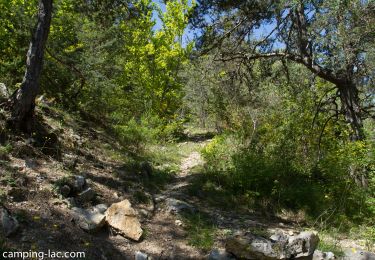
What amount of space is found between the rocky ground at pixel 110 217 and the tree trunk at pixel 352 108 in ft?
11.4

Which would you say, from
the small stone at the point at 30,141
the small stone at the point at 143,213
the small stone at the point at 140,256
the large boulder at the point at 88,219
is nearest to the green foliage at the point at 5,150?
the small stone at the point at 30,141

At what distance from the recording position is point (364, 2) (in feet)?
24.8

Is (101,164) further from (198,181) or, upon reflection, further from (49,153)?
(198,181)

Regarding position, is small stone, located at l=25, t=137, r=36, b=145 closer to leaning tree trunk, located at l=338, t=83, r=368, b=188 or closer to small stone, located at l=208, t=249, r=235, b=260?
small stone, located at l=208, t=249, r=235, b=260

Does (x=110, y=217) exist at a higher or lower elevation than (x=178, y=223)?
higher

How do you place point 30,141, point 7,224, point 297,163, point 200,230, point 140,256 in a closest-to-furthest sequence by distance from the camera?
point 7,224 → point 140,256 → point 200,230 → point 30,141 → point 297,163

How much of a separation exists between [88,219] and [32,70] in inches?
131

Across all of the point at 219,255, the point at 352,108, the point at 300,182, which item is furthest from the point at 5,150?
the point at 352,108

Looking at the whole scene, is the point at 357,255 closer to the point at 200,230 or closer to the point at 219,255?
the point at 219,255

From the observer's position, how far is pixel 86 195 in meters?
5.58

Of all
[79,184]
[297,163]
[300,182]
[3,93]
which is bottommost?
[79,184]

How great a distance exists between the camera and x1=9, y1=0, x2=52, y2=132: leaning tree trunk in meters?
6.50

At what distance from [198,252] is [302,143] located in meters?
5.64

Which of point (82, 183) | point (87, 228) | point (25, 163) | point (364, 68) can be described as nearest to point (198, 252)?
point (87, 228)
